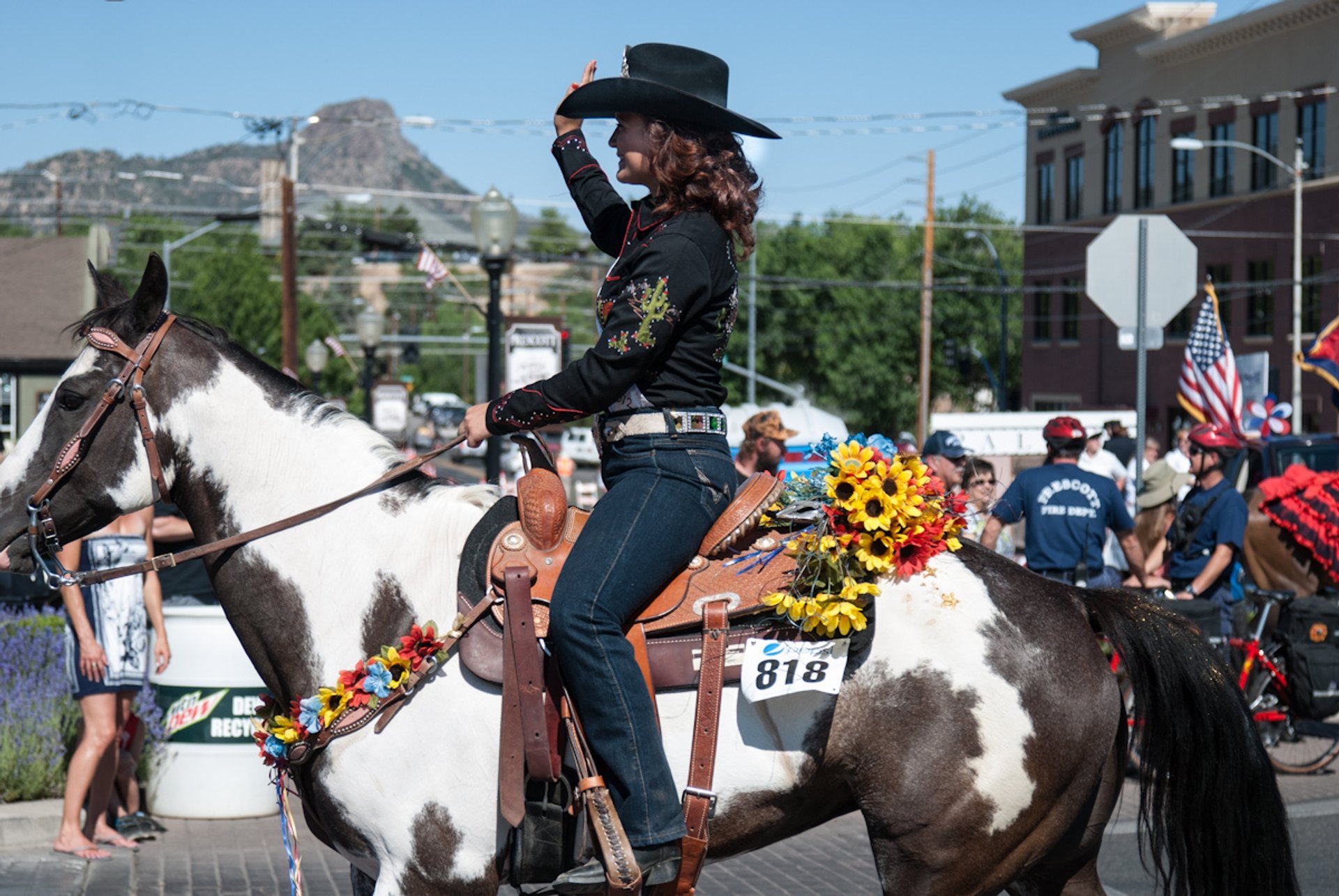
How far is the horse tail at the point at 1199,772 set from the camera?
12.9 ft

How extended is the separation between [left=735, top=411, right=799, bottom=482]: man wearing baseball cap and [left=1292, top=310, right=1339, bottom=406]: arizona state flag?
8978 mm

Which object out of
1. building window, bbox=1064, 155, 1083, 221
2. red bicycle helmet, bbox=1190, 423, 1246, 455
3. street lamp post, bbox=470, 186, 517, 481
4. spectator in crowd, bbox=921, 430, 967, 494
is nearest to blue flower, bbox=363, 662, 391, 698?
spectator in crowd, bbox=921, 430, 967, 494

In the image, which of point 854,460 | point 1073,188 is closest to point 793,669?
point 854,460

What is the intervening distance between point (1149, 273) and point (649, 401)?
6.87 m

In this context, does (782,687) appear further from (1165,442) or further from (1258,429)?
(1165,442)

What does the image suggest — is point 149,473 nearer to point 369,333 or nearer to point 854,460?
point 854,460

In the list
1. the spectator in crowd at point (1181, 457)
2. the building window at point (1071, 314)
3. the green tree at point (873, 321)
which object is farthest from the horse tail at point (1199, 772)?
the green tree at point (873, 321)

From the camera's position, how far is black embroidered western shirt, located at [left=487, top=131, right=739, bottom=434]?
3.64m

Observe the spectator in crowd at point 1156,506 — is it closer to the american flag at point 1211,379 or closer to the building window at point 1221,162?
the american flag at point 1211,379

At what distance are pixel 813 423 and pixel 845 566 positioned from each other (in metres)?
23.0

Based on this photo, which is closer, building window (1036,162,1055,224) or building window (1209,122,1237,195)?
building window (1209,122,1237,195)

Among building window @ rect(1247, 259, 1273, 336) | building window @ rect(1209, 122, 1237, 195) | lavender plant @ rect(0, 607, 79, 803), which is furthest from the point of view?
building window @ rect(1209, 122, 1237, 195)

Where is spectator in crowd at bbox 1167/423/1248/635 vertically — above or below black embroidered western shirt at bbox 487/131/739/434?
below

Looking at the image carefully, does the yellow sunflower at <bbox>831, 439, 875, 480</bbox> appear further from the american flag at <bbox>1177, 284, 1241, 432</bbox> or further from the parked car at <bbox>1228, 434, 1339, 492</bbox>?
the american flag at <bbox>1177, 284, 1241, 432</bbox>
